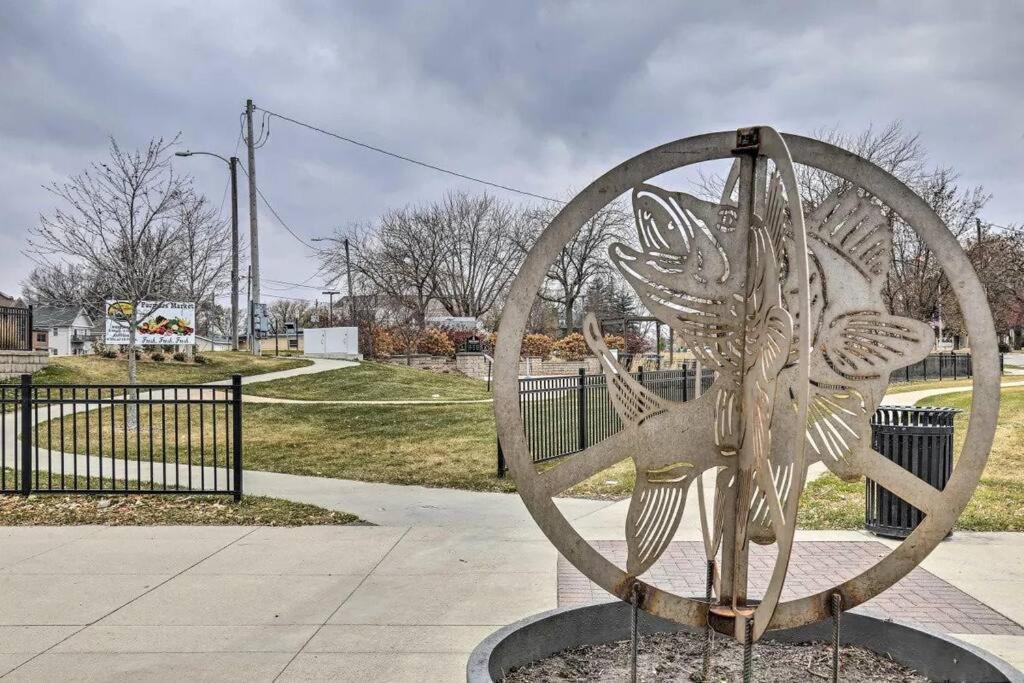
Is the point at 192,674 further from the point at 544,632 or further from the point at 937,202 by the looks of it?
the point at 937,202

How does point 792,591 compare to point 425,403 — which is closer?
point 792,591

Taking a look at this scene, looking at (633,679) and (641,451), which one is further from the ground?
(641,451)

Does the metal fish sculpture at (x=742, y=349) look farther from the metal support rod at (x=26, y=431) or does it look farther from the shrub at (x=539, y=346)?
the shrub at (x=539, y=346)

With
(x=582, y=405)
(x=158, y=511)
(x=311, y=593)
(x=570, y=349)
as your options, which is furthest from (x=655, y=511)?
(x=570, y=349)

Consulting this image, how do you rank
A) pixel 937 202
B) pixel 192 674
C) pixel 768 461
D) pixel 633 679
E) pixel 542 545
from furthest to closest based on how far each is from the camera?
1. pixel 937 202
2. pixel 542 545
3. pixel 192 674
4. pixel 633 679
5. pixel 768 461

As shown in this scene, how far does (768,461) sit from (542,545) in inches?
161

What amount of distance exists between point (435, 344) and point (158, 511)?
97.5 feet

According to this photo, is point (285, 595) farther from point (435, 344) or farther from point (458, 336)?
point (458, 336)

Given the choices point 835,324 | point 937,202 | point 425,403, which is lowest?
point 425,403

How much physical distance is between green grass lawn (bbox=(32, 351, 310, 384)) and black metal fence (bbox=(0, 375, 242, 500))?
9.64ft

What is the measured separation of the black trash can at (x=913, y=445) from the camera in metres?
6.39

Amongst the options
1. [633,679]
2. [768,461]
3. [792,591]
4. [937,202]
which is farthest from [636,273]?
[937,202]

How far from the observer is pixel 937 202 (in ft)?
85.9

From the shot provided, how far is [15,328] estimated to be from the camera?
2402 cm
